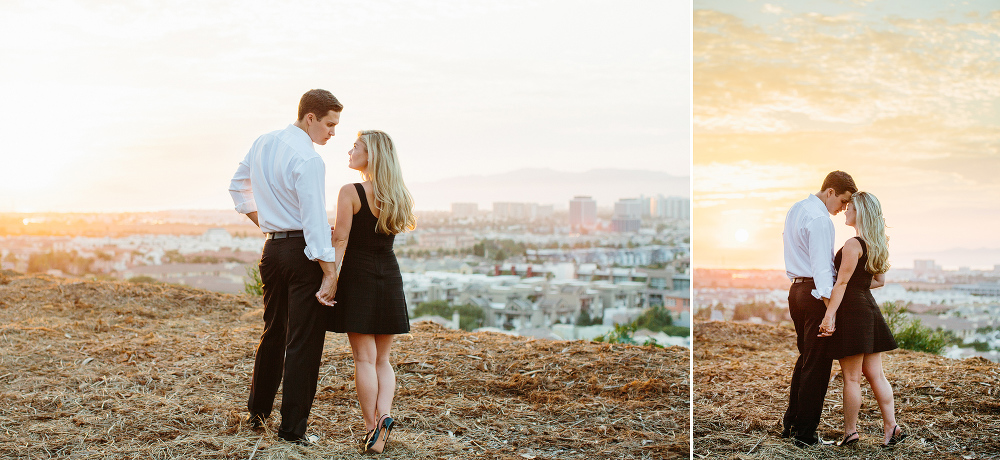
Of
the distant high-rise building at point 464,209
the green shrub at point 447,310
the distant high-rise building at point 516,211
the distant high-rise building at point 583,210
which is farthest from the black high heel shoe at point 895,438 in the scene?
the distant high-rise building at point 583,210

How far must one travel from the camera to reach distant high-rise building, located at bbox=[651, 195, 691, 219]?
18.8m

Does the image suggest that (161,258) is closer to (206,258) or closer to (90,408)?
(206,258)

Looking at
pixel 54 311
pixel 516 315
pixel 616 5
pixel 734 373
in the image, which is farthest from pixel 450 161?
pixel 734 373

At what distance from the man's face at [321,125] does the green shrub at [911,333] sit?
590 centimetres

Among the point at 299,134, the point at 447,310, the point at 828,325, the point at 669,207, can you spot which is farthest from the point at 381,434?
the point at 669,207

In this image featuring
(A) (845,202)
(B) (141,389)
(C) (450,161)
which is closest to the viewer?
(A) (845,202)

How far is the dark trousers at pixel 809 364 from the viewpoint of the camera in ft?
11.0

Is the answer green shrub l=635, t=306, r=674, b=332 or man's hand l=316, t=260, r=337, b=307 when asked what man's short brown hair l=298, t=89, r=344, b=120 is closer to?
man's hand l=316, t=260, r=337, b=307

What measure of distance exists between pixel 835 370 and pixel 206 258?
8.88 meters

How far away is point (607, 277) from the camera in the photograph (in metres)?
17.8

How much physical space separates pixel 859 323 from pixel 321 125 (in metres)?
2.78

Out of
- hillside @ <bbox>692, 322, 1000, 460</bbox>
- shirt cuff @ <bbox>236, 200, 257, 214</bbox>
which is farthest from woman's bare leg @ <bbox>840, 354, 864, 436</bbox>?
shirt cuff @ <bbox>236, 200, 257, 214</bbox>

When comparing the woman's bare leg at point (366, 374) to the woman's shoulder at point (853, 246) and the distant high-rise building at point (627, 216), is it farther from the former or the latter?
the distant high-rise building at point (627, 216)

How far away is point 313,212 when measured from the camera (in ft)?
9.25
